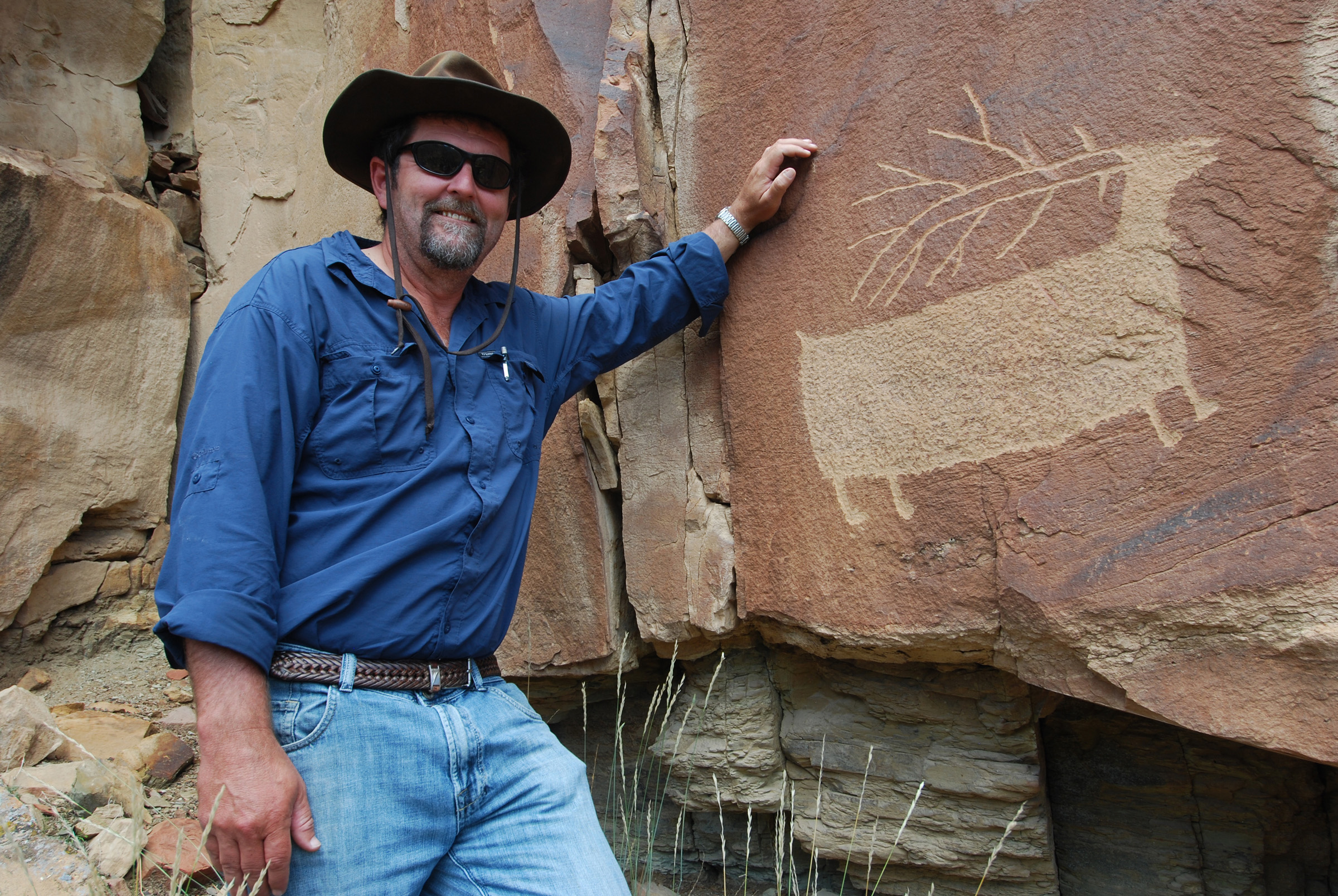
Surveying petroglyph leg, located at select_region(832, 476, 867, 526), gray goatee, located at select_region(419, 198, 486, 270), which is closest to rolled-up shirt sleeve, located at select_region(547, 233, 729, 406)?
gray goatee, located at select_region(419, 198, 486, 270)

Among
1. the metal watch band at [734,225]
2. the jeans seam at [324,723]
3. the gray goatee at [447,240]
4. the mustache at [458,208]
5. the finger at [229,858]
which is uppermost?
the metal watch band at [734,225]

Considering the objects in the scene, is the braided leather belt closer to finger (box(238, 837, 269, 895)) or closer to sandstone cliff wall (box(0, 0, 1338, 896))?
finger (box(238, 837, 269, 895))

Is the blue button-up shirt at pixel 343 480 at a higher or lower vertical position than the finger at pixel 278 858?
higher

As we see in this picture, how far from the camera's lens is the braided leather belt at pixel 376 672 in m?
1.51

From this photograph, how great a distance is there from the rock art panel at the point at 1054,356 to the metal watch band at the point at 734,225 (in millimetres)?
55

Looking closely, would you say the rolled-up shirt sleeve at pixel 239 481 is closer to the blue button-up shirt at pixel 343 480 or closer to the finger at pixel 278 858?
the blue button-up shirt at pixel 343 480

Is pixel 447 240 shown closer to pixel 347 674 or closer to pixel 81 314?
pixel 347 674

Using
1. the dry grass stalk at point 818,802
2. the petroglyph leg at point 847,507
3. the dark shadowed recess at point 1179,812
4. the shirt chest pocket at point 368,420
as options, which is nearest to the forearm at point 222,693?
the shirt chest pocket at point 368,420

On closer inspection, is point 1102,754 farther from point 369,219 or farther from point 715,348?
point 369,219

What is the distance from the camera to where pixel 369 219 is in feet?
11.7

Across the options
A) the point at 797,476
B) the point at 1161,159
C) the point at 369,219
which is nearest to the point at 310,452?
the point at 797,476

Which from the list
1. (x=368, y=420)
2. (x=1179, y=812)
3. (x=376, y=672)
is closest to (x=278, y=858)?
(x=376, y=672)

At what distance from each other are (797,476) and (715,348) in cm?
46

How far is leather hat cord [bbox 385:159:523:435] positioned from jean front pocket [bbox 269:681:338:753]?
53 cm
